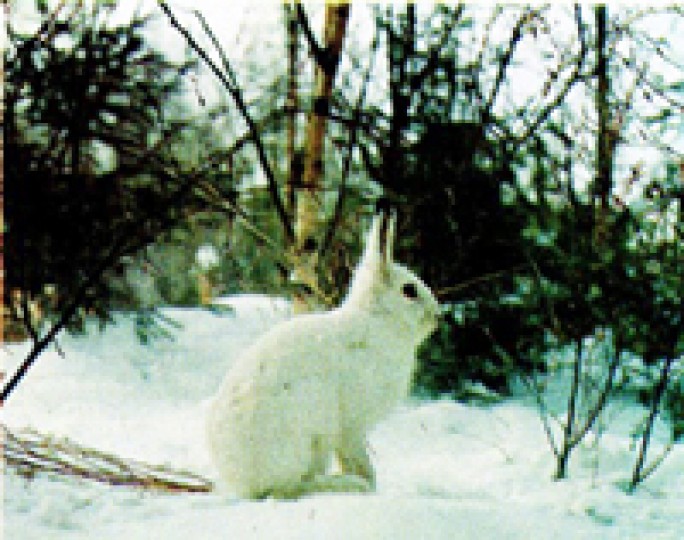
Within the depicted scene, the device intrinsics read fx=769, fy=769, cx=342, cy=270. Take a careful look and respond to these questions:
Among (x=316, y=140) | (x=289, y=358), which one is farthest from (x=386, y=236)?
(x=316, y=140)

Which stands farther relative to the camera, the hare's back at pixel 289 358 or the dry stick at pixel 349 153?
the dry stick at pixel 349 153

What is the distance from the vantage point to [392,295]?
3.29 m

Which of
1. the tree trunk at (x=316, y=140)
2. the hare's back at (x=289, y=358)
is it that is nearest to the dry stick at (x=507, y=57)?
the tree trunk at (x=316, y=140)

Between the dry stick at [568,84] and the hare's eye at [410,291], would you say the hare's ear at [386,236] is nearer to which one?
the hare's eye at [410,291]

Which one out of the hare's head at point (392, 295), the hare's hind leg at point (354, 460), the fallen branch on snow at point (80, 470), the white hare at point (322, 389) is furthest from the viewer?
the fallen branch on snow at point (80, 470)

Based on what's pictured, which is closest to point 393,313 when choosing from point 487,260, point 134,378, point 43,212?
point 43,212

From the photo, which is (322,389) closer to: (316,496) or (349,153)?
(316,496)

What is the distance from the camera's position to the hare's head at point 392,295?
10.8 ft

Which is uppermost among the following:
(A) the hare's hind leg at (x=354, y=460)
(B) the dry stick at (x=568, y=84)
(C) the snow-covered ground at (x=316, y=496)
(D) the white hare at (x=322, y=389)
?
(B) the dry stick at (x=568, y=84)

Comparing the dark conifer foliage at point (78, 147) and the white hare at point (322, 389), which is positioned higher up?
the dark conifer foliage at point (78, 147)

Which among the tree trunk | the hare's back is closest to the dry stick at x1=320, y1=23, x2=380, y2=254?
the tree trunk

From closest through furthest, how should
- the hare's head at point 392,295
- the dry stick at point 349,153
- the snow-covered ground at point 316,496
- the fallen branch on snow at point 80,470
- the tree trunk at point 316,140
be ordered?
the snow-covered ground at point 316,496 → the hare's head at point 392,295 → the fallen branch on snow at point 80,470 → the dry stick at point 349,153 → the tree trunk at point 316,140

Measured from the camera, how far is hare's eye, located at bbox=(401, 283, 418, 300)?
3309mm

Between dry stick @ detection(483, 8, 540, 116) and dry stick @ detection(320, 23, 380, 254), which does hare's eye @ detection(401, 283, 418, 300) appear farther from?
dry stick @ detection(483, 8, 540, 116)
